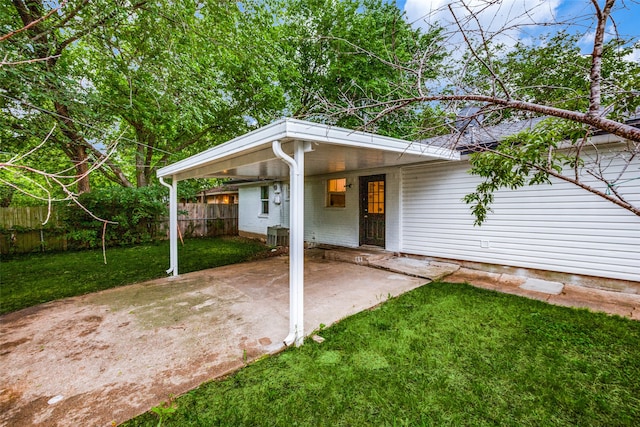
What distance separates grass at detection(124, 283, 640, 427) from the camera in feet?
6.48

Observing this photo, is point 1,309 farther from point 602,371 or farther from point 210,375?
point 602,371

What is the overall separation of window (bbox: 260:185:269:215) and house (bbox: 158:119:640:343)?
141 inches

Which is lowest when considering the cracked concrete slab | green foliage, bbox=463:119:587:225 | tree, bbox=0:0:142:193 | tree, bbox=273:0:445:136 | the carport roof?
the cracked concrete slab

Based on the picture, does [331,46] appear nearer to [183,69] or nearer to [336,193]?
[336,193]

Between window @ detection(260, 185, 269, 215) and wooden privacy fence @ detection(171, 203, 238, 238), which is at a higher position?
window @ detection(260, 185, 269, 215)

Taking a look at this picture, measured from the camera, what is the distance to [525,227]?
4938 millimetres

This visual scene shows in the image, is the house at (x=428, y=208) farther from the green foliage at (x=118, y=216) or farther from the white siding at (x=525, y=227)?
the green foliage at (x=118, y=216)

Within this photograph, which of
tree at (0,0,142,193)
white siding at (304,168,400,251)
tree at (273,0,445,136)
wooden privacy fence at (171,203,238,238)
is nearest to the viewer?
tree at (0,0,142,193)

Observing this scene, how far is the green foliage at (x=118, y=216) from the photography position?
843 centimetres

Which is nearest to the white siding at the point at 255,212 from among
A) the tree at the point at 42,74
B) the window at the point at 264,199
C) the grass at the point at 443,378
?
the window at the point at 264,199

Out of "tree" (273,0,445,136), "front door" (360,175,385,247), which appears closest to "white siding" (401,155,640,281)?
"front door" (360,175,385,247)

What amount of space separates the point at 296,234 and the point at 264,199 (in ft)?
27.8

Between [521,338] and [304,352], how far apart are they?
2310mm

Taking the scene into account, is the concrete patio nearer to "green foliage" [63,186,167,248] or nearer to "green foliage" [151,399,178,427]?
"green foliage" [151,399,178,427]
